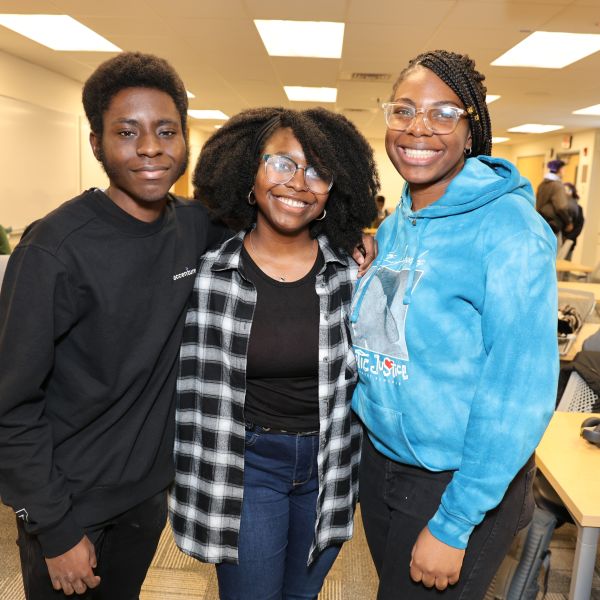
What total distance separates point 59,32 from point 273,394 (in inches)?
235

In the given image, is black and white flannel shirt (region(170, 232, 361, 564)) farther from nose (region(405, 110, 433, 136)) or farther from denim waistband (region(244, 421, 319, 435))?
nose (region(405, 110, 433, 136))

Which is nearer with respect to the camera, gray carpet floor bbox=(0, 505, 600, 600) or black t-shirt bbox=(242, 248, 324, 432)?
black t-shirt bbox=(242, 248, 324, 432)

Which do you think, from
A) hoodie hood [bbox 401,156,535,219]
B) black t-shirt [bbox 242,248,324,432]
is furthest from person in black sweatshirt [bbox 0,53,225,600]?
hoodie hood [bbox 401,156,535,219]

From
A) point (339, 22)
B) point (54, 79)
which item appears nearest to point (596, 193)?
point (339, 22)

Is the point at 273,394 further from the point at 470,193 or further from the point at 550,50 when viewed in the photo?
the point at 550,50

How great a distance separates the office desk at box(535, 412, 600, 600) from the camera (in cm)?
153

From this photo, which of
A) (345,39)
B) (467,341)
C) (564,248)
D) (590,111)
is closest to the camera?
(467,341)

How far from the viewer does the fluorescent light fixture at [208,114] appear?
1147cm

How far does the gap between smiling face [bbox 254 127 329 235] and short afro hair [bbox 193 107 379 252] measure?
0.04m

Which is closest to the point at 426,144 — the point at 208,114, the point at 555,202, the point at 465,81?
the point at 465,81

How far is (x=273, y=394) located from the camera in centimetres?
150

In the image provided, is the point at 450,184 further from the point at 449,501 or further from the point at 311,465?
the point at 311,465

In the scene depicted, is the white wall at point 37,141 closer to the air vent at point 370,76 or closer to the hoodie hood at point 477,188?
the air vent at point 370,76

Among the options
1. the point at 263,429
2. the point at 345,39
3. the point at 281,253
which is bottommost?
the point at 263,429
